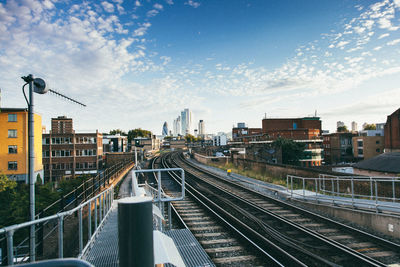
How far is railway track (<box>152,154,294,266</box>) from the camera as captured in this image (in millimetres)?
6605

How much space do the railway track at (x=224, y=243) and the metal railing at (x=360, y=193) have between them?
4.76m

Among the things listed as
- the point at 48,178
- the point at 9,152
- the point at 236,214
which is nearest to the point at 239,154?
the point at 236,214

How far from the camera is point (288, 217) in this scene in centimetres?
1065

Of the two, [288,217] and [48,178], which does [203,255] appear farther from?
[48,178]

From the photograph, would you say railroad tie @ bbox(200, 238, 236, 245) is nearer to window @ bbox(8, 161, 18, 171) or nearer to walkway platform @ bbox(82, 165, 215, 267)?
walkway platform @ bbox(82, 165, 215, 267)

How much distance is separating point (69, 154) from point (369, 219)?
54.8 meters

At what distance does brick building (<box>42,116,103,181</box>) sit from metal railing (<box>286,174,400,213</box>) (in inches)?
1830

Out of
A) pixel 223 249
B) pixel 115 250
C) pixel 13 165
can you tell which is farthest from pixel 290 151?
pixel 13 165

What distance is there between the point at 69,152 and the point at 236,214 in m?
50.4

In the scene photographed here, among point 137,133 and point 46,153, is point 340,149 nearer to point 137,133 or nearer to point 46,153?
point 46,153

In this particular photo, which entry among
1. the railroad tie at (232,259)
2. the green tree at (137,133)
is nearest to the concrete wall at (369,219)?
the railroad tie at (232,259)

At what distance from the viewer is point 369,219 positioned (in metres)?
9.06

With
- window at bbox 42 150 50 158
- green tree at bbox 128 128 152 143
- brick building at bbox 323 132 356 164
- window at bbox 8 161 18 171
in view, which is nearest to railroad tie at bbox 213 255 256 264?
window at bbox 8 161 18 171

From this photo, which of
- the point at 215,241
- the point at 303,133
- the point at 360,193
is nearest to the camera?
the point at 215,241
